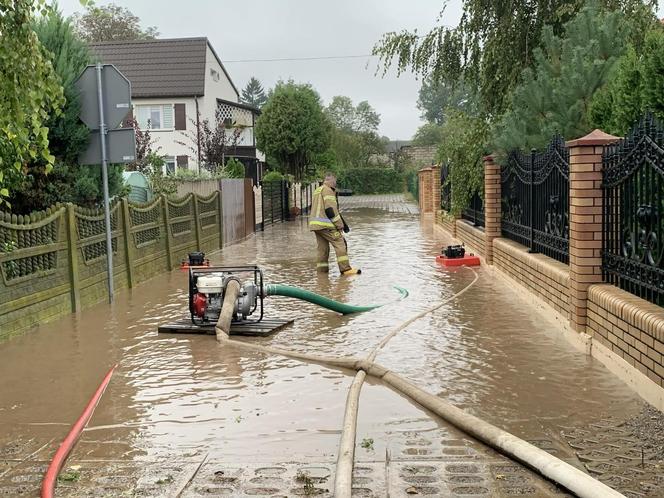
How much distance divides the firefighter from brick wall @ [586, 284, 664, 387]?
20.3ft

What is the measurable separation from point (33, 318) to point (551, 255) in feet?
19.5

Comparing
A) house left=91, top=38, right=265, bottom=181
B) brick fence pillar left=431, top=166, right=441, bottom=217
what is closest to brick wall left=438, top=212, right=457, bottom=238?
brick fence pillar left=431, top=166, right=441, bottom=217

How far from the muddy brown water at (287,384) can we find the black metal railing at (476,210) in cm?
528

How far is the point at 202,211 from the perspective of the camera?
17672 mm

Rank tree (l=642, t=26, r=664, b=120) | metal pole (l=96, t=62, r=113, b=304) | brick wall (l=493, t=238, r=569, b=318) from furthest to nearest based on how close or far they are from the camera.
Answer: metal pole (l=96, t=62, r=113, b=304), brick wall (l=493, t=238, r=569, b=318), tree (l=642, t=26, r=664, b=120)

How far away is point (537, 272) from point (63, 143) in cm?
653

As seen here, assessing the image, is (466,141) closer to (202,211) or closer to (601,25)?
(601,25)

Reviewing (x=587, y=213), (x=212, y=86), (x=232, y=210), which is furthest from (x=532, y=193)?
(x=212, y=86)

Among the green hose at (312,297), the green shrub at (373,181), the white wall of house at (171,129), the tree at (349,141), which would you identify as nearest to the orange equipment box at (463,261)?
the green hose at (312,297)

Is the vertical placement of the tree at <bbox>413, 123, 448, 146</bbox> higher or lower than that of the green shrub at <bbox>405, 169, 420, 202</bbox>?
higher

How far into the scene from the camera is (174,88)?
139 ft

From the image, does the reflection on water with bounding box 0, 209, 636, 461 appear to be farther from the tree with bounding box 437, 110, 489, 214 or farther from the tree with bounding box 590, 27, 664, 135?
the tree with bounding box 437, 110, 489, 214

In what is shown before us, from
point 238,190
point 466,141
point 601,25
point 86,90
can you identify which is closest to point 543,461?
point 86,90

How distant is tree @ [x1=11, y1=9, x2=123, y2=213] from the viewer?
417 inches
